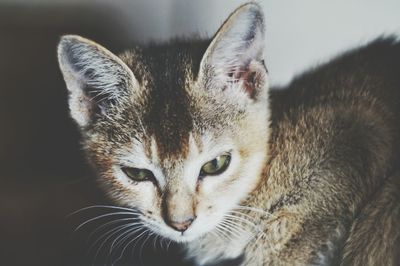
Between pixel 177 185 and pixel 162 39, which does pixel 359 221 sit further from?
pixel 162 39

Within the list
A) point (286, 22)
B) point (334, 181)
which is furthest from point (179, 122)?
point (286, 22)

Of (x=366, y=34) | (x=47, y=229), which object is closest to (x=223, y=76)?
(x=366, y=34)

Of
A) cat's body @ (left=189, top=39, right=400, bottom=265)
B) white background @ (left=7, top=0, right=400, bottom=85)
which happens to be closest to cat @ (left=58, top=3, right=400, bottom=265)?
cat's body @ (left=189, top=39, right=400, bottom=265)

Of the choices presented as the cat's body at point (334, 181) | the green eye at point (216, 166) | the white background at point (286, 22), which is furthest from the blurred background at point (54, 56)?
the green eye at point (216, 166)

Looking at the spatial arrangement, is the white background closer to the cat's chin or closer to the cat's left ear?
the cat's left ear

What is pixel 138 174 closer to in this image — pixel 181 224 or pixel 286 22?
pixel 181 224

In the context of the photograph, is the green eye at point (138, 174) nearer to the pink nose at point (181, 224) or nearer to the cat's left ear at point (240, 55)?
the pink nose at point (181, 224)
